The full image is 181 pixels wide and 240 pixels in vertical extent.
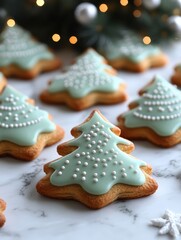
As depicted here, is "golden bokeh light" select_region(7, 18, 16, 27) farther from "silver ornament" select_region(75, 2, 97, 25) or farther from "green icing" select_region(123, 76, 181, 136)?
"green icing" select_region(123, 76, 181, 136)

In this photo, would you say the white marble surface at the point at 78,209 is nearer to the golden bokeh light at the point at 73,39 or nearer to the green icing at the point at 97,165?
the green icing at the point at 97,165

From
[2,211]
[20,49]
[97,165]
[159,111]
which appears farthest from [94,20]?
[2,211]

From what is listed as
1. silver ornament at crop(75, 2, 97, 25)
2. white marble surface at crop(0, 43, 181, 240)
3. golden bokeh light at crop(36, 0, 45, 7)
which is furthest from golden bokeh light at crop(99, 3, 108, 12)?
white marble surface at crop(0, 43, 181, 240)

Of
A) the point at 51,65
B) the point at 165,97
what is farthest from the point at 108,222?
the point at 51,65

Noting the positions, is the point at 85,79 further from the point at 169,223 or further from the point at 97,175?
the point at 169,223

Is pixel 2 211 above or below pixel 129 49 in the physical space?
below

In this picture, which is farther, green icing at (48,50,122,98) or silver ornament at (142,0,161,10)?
silver ornament at (142,0,161,10)
